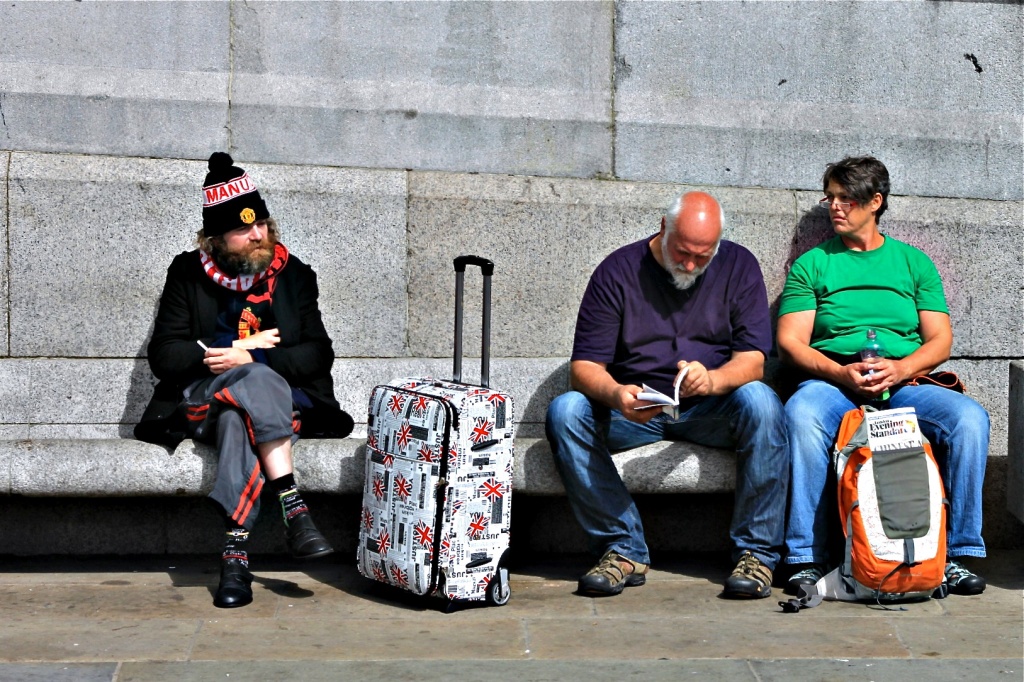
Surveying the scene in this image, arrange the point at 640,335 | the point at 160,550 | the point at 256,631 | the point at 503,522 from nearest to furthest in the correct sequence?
1. the point at 256,631
2. the point at 503,522
3. the point at 640,335
4. the point at 160,550

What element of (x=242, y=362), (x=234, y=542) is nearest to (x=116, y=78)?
(x=242, y=362)

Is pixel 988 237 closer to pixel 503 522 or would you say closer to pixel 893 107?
pixel 893 107

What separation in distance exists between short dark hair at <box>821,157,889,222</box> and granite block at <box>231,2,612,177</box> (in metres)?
1.03

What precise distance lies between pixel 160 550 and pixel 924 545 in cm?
293

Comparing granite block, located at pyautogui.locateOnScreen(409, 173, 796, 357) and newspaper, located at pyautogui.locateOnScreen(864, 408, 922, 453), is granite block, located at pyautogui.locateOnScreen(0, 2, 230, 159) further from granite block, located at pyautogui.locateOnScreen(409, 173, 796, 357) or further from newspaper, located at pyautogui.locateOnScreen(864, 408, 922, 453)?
newspaper, located at pyautogui.locateOnScreen(864, 408, 922, 453)

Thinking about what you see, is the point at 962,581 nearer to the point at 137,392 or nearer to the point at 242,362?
the point at 242,362

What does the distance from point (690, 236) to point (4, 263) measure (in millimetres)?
2808

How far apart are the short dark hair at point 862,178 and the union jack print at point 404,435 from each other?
2135mm

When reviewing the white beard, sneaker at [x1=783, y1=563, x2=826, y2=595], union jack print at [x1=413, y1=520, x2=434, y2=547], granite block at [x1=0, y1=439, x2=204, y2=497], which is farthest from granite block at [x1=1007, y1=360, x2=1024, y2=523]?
granite block at [x1=0, y1=439, x2=204, y2=497]

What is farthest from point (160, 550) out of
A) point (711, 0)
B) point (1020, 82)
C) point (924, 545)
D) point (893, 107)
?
point (1020, 82)

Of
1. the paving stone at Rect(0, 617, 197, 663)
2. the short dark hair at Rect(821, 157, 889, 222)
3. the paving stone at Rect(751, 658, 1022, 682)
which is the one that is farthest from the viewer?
the short dark hair at Rect(821, 157, 889, 222)

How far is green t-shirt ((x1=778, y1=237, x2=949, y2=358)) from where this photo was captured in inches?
206

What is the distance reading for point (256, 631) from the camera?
421cm

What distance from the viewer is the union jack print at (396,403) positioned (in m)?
4.51
